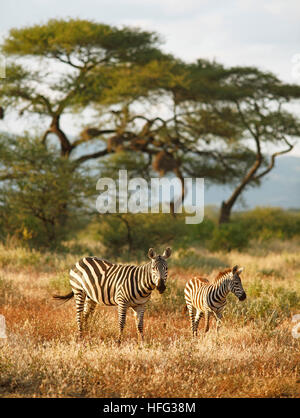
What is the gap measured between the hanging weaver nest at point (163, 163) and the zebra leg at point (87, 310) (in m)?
23.7

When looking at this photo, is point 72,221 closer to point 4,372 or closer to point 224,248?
point 224,248

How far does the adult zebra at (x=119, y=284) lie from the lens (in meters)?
6.90

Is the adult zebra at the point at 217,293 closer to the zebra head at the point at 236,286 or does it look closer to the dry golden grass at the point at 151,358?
the zebra head at the point at 236,286

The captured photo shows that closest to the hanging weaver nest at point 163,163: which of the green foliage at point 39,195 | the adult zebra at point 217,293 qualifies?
the green foliage at point 39,195

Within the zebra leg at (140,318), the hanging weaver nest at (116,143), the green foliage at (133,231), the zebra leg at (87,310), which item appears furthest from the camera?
the hanging weaver nest at (116,143)

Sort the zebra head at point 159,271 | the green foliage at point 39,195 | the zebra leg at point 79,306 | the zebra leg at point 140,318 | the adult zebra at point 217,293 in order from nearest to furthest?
the zebra head at point 159,271 < the zebra leg at point 140,318 < the adult zebra at point 217,293 < the zebra leg at point 79,306 < the green foliage at point 39,195

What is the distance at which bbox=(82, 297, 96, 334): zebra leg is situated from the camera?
27.0ft

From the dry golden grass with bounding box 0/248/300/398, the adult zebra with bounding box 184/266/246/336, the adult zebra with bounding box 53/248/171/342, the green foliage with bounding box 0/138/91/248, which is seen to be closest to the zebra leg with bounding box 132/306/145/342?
the adult zebra with bounding box 53/248/171/342

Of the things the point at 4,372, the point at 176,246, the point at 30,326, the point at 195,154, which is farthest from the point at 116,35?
the point at 4,372

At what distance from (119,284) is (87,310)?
1.07 m

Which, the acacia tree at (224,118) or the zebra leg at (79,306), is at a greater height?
the acacia tree at (224,118)

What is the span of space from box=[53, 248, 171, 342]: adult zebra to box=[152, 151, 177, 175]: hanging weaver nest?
23.5 meters

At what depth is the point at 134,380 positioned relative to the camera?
5766 millimetres

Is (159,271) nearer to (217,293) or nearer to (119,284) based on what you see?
(119,284)
